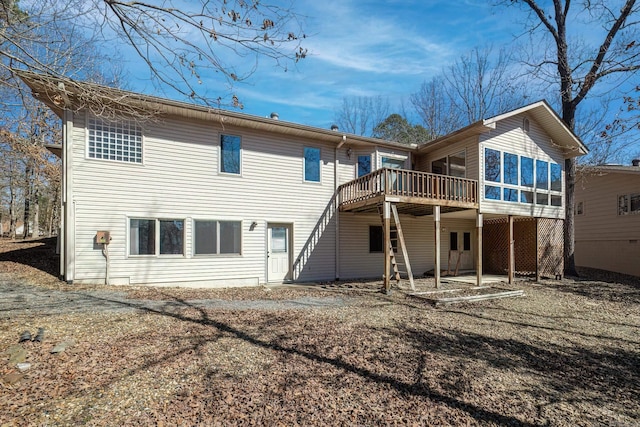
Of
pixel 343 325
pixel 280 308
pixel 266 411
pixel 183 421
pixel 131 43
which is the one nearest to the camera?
pixel 183 421

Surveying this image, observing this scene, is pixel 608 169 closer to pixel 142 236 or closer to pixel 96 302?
pixel 142 236

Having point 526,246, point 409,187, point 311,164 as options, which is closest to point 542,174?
point 526,246

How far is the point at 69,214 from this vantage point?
852 cm

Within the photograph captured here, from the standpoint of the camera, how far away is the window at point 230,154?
34.8ft

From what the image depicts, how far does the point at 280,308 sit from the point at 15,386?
438 centimetres

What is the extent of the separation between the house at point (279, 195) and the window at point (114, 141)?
0.09ft

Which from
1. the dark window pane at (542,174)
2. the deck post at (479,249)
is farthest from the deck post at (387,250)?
the dark window pane at (542,174)

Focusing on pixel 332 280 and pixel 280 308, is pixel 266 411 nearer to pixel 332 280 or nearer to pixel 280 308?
pixel 280 308

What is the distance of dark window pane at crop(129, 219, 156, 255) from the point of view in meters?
9.28

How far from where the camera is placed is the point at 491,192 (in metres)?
12.3

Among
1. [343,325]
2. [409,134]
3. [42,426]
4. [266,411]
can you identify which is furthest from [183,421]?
[409,134]

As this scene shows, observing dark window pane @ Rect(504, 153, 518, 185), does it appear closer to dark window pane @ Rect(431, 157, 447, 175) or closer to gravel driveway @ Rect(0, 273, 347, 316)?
dark window pane @ Rect(431, 157, 447, 175)

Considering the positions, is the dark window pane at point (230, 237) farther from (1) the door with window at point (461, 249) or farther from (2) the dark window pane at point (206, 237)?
(1) the door with window at point (461, 249)

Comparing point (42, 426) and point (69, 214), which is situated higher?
point (69, 214)
